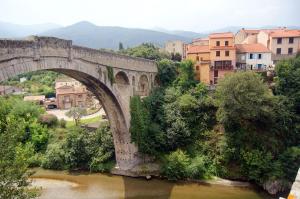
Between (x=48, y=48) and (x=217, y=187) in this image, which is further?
(x=217, y=187)

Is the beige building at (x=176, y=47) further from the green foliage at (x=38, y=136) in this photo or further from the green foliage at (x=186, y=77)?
the green foliage at (x=38, y=136)

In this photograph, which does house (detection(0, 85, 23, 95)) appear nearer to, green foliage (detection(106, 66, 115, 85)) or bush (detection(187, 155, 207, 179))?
green foliage (detection(106, 66, 115, 85))

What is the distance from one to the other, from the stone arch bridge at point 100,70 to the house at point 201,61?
5607 millimetres

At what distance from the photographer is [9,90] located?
58.3m

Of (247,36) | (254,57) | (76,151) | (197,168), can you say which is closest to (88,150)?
(76,151)

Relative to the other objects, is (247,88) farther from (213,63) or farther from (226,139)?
(213,63)

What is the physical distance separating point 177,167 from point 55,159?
11725mm

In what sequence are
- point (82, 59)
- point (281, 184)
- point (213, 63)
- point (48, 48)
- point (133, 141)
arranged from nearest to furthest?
point (48, 48), point (82, 59), point (281, 184), point (133, 141), point (213, 63)

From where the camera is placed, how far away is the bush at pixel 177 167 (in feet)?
81.7

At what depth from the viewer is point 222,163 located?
2497 centimetres

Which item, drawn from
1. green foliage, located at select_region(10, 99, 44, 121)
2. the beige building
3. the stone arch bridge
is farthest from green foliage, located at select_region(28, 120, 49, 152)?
the beige building

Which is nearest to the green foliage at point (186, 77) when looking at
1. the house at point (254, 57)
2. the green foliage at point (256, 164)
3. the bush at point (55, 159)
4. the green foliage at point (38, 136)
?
the house at point (254, 57)

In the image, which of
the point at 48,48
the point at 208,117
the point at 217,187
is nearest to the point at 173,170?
the point at 217,187

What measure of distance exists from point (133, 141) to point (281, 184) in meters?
12.5
